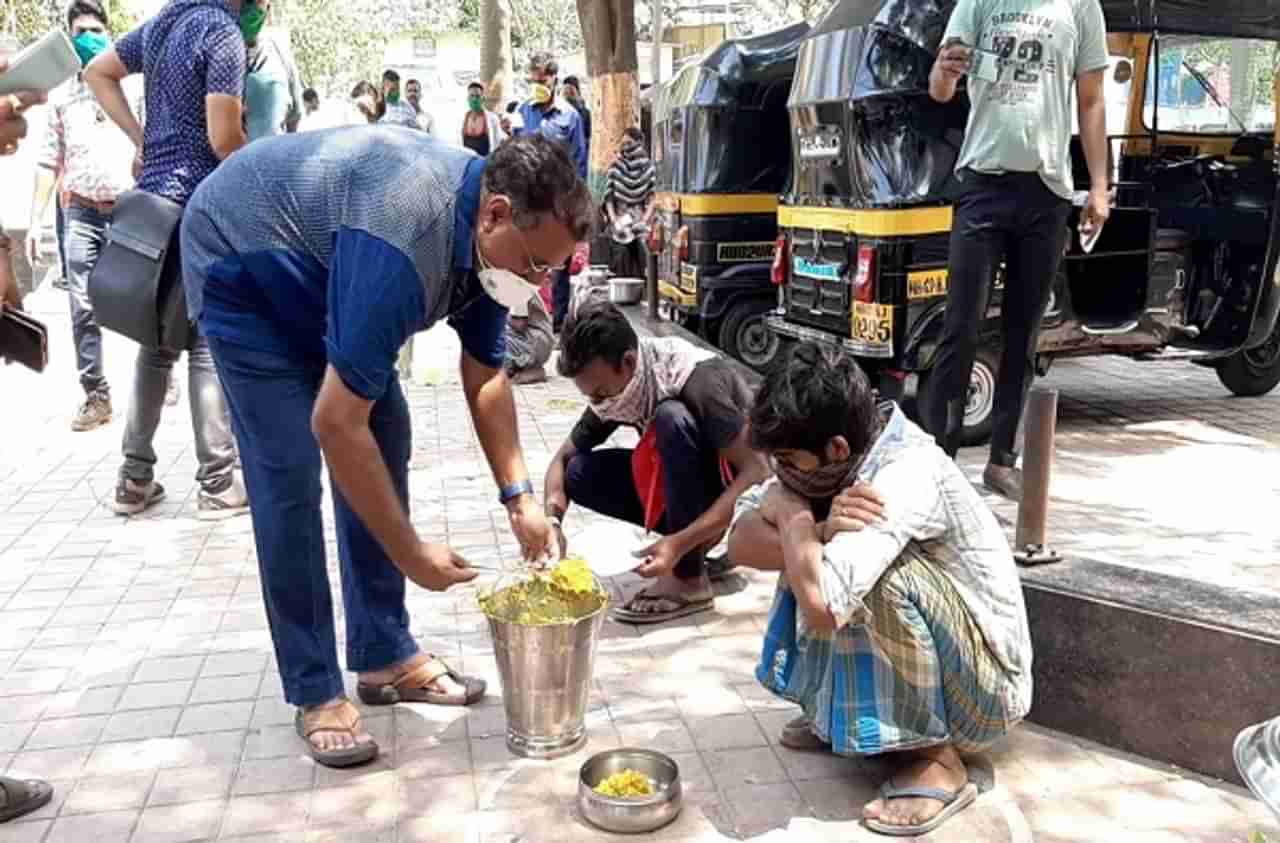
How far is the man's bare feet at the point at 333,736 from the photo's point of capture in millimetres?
2672

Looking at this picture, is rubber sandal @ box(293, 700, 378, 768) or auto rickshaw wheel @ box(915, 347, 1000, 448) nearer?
rubber sandal @ box(293, 700, 378, 768)

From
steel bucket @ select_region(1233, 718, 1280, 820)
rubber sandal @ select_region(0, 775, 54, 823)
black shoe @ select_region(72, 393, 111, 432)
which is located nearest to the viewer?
steel bucket @ select_region(1233, 718, 1280, 820)

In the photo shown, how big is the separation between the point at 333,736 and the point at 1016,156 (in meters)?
2.97

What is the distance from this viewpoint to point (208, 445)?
464 centimetres

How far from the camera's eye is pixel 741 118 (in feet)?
24.2

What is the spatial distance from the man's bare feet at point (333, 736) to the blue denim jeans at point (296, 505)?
2 centimetres

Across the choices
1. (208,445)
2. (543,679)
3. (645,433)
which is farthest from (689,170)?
(543,679)

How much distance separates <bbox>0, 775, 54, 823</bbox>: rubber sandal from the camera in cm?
248

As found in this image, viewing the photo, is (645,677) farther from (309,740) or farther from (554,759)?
(309,740)

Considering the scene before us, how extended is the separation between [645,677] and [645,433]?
2.38 ft

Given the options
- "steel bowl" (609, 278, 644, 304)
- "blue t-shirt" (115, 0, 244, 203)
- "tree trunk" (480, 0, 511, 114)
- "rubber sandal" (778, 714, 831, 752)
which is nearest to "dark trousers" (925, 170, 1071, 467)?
"rubber sandal" (778, 714, 831, 752)

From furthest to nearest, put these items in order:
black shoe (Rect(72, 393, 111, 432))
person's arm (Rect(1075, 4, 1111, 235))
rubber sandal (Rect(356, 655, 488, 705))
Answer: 1. black shoe (Rect(72, 393, 111, 432))
2. person's arm (Rect(1075, 4, 1111, 235))
3. rubber sandal (Rect(356, 655, 488, 705))

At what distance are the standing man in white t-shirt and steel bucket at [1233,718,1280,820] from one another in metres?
2.72

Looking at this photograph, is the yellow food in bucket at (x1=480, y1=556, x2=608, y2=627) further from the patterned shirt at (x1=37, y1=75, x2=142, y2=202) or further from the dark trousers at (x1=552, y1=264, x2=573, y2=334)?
the dark trousers at (x1=552, y1=264, x2=573, y2=334)
